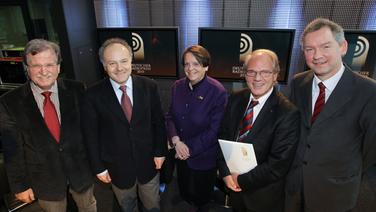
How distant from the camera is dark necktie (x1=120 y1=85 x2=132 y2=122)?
1.71 m

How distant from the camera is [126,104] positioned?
1720mm

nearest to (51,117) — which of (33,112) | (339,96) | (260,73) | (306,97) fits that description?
(33,112)

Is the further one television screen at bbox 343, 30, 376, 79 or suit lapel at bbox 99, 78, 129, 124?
television screen at bbox 343, 30, 376, 79

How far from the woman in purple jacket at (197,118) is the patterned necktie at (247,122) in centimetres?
37

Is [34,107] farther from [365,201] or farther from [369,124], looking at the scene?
[365,201]

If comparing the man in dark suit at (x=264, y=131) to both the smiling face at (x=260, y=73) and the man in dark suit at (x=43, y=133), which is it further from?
the man in dark suit at (x=43, y=133)

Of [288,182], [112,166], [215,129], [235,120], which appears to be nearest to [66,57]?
[112,166]

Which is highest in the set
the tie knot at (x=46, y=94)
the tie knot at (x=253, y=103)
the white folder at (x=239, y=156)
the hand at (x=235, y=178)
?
the tie knot at (x=46, y=94)

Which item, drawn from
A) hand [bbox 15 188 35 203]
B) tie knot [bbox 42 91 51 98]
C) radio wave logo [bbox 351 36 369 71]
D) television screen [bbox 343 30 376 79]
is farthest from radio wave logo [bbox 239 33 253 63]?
hand [bbox 15 188 35 203]

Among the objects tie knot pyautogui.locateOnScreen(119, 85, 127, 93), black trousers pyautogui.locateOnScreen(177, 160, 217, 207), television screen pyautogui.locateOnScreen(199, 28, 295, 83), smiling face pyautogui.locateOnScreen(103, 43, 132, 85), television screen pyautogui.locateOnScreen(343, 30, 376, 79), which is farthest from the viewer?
television screen pyautogui.locateOnScreen(199, 28, 295, 83)

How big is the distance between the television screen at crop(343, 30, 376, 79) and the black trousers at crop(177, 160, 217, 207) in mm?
2240

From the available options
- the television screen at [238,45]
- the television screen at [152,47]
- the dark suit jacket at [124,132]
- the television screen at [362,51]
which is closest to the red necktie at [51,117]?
the dark suit jacket at [124,132]

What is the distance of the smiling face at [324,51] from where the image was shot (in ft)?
4.52

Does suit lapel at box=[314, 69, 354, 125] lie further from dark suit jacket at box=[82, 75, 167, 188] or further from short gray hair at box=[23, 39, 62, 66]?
short gray hair at box=[23, 39, 62, 66]
